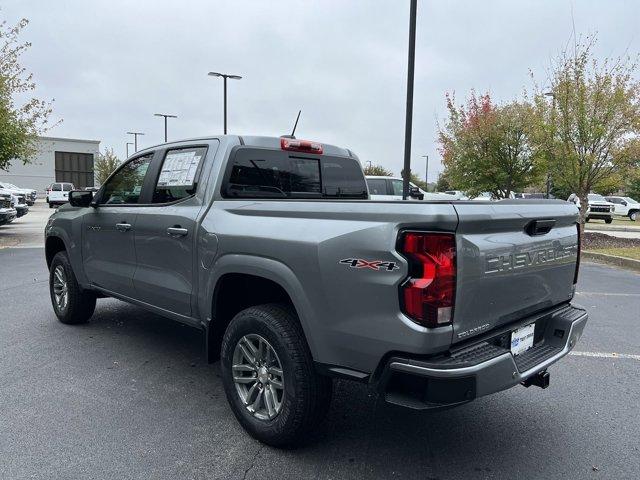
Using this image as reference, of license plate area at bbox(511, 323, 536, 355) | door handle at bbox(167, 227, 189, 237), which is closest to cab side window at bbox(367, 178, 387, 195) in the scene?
door handle at bbox(167, 227, 189, 237)

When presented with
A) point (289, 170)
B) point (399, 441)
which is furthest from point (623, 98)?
point (399, 441)

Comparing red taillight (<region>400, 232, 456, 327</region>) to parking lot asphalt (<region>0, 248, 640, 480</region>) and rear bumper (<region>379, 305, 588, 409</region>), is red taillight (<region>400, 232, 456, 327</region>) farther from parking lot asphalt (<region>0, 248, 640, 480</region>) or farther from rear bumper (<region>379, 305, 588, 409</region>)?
parking lot asphalt (<region>0, 248, 640, 480</region>)

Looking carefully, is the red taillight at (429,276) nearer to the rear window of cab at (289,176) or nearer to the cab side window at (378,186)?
the rear window of cab at (289,176)

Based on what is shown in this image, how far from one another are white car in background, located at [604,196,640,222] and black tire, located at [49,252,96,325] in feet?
109

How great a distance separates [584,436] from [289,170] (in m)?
2.76

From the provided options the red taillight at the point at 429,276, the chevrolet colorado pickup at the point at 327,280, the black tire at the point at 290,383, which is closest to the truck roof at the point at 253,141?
the chevrolet colorado pickup at the point at 327,280

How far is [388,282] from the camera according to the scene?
2.38 m

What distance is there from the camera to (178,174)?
3.98 meters

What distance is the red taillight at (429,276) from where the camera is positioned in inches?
92.3

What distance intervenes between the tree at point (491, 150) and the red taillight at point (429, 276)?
15.6 meters

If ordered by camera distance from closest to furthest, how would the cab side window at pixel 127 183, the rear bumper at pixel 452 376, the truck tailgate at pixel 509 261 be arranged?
the rear bumper at pixel 452 376 < the truck tailgate at pixel 509 261 < the cab side window at pixel 127 183

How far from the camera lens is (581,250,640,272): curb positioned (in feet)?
35.2

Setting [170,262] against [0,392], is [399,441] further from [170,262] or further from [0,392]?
[0,392]

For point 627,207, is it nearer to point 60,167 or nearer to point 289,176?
point 289,176
